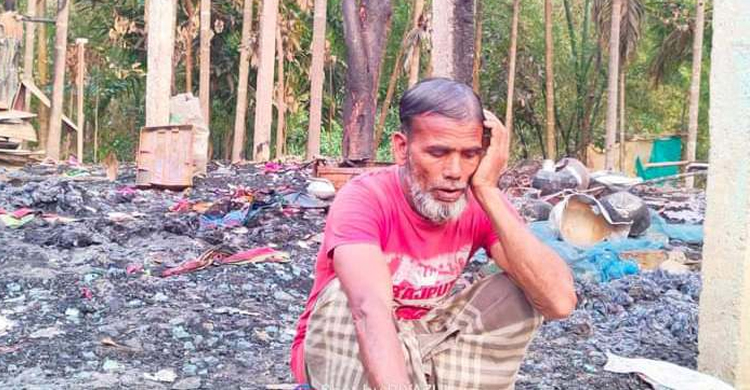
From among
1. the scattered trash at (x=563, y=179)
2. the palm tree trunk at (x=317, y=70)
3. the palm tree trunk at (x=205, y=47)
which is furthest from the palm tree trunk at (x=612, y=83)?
the palm tree trunk at (x=205, y=47)

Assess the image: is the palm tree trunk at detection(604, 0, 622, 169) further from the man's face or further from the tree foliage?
the man's face

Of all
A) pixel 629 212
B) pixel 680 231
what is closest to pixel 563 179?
pixel 680 231

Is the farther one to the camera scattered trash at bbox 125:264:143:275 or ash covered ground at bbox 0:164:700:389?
scattered trash at bbox 125:264:143:275

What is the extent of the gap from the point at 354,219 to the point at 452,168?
14.3 inches

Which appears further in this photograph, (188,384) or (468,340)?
(188,384)

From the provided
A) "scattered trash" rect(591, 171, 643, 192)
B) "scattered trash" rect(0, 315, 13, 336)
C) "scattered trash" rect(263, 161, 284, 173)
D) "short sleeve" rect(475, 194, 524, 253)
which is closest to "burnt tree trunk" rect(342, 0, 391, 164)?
"scattered trash" rect(263, 161, 284, 173)

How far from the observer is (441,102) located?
274 cm

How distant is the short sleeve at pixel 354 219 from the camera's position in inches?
102

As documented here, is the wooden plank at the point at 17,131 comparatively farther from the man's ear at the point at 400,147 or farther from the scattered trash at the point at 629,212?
the man's ear at the point at 400,147

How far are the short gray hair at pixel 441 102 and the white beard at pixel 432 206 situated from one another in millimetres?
191

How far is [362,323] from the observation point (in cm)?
247

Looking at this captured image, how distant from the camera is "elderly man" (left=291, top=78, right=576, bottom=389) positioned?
2703 millimetres

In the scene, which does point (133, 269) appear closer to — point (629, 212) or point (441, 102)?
point (441, 102)

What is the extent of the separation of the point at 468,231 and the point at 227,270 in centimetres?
→ 337
